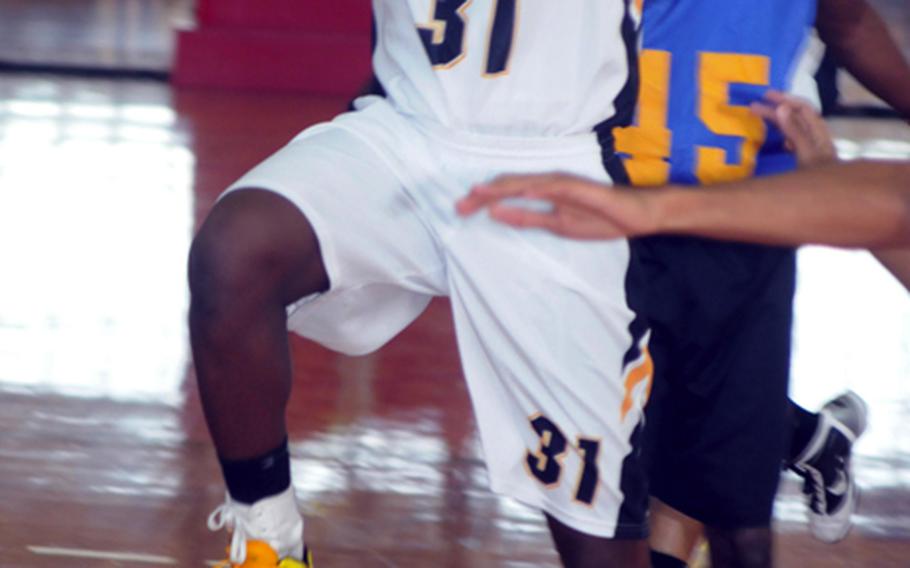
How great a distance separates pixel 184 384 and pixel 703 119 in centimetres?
167

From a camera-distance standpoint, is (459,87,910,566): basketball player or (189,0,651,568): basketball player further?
(189,0,651,568): basketball player

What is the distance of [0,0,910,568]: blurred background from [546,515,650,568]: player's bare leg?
619 mm

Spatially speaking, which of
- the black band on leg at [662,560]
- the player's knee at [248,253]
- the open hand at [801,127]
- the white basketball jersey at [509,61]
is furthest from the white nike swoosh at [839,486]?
the player's knee at [248,253]

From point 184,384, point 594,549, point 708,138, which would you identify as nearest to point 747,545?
point 594,549

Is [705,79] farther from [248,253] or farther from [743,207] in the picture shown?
[248,253]

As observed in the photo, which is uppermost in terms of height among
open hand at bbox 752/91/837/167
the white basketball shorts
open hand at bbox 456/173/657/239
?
open hand at bbox 456/173/657/239

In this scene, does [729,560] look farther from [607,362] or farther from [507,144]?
[507,144]

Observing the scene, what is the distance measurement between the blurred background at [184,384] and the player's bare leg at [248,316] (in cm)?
82

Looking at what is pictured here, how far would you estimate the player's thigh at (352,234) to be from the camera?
5.20ft

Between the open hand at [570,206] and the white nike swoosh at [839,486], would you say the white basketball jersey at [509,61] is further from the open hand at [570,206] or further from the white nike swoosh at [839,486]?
the white nike swoosh at [839,486]

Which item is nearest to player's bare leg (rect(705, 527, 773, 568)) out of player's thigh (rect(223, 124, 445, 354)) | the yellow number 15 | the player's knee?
the yellow number 15

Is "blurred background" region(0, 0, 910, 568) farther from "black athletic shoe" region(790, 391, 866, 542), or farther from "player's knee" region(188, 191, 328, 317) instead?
"player's knee" region(188, 191, 328, 317)

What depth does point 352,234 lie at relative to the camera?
160cm

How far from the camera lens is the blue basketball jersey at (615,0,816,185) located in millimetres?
2002
